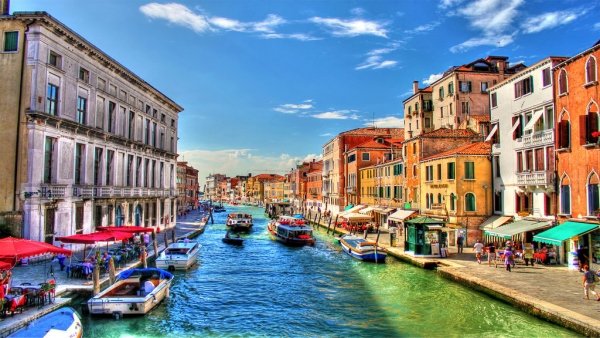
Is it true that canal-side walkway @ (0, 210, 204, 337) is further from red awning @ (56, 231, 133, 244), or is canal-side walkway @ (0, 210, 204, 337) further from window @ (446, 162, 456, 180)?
window @ (446, 162, 456, 180)

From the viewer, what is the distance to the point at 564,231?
2011 cm

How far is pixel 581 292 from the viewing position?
→ 16.3 meters

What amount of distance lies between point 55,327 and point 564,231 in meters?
20.6

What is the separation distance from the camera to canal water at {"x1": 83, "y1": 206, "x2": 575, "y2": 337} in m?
14.5

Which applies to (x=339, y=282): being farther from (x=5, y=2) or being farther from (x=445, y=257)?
(x=5, y=2)

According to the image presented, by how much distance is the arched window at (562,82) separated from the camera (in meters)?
21.8

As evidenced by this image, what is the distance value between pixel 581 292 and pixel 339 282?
418 inches

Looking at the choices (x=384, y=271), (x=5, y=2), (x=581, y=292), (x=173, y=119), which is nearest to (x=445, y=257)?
(x=384, y=271)

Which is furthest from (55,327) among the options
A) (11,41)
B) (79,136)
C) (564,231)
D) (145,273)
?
(564,231)

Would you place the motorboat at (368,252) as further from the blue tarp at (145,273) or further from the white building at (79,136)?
the white building at (79,136)

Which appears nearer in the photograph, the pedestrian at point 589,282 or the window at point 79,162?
the pedestrian at point 589,282

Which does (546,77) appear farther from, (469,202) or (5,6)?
(5,6)

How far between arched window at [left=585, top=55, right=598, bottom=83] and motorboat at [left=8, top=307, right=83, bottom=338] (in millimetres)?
22570

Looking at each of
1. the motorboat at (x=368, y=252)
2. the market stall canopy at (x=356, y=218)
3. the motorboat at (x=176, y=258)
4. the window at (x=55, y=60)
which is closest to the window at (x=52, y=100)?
the window at (x=55, y=60)
